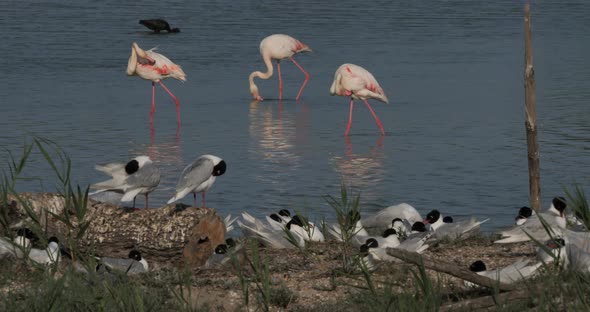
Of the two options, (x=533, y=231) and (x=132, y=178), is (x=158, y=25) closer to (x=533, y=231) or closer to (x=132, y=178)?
(x=132, y=178)

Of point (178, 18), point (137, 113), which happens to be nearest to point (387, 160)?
point (137, 113)

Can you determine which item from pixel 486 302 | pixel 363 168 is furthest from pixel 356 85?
pixel 486 302

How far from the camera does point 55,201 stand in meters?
9.28

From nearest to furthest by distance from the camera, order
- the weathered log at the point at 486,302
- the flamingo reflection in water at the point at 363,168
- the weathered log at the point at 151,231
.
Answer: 1. the weathered log at the point at 486,302
2. the weathered log at the point at 151,231
3. the flamingo reflection in water at the point at 363,168

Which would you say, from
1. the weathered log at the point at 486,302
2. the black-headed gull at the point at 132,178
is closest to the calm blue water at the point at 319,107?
the black-headed gull at the point at 132,178

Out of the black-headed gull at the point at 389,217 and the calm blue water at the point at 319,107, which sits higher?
the black-headed gull at the point at 389,217

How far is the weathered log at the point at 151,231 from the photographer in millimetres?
8969

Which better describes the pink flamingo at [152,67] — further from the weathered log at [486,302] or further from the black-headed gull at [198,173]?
the weathered log at [486,302]

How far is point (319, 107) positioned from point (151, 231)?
11516mm

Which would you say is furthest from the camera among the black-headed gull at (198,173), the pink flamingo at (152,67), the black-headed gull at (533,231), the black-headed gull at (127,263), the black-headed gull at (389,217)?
the pink flamingo at (152,67)

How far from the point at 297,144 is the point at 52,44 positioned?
12.4m

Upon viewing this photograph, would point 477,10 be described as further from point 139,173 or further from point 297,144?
point 139,173

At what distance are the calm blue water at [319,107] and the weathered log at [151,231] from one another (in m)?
1.57

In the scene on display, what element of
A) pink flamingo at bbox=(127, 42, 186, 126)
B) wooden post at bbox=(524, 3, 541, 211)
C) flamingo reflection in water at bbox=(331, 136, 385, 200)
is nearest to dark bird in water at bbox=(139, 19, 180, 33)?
pink flamingo at bbox=(127, 42, 186, 126)
